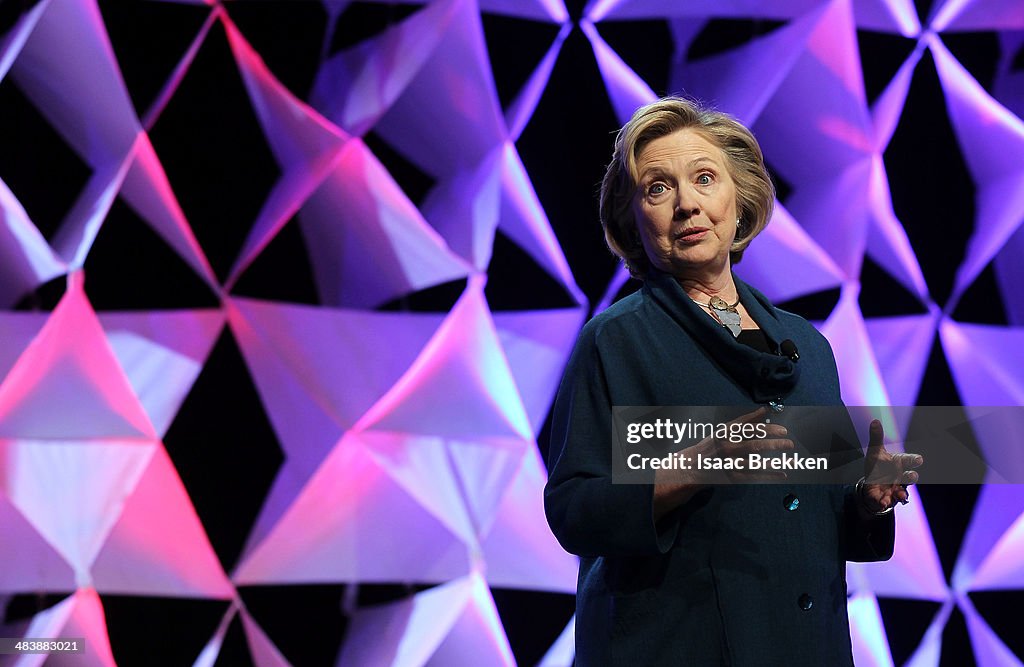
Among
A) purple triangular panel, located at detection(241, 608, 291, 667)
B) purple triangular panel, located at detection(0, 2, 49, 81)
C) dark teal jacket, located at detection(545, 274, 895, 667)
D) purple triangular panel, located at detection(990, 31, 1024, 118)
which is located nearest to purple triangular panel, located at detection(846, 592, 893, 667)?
dark teal jacket, located at detection(545, 274, 895, 667)

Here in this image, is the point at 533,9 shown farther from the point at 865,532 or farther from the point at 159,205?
the point at 865,532

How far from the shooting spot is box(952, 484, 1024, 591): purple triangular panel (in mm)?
2977

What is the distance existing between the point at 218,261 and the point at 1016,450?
2.30 metres

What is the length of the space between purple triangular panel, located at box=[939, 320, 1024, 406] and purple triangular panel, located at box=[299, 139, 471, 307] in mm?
1595

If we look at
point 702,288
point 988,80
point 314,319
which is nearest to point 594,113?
point 314,319

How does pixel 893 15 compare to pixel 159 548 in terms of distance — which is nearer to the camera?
pixel 159 548

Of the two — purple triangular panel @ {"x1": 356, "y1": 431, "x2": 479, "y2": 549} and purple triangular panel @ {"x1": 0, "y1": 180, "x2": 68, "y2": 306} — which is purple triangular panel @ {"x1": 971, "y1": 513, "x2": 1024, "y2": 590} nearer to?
purple triangular panel @ {"x1": 356, "y1": 431, "x2": 479, "y2": 549}

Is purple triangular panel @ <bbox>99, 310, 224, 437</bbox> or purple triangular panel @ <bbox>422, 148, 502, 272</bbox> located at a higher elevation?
purple triangular panel @ <bbox>422, 148, 502, 272</bbox>

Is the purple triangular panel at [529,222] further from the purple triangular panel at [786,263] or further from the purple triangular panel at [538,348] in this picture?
the purple triangular panel at [786,263]

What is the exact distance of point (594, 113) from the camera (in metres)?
3.04

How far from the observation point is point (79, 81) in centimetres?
299

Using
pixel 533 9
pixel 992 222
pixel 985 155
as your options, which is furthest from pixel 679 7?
pixel 992 222

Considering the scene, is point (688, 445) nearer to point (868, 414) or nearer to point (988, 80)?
point (868, 414)

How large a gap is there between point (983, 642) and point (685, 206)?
2.22 metres
